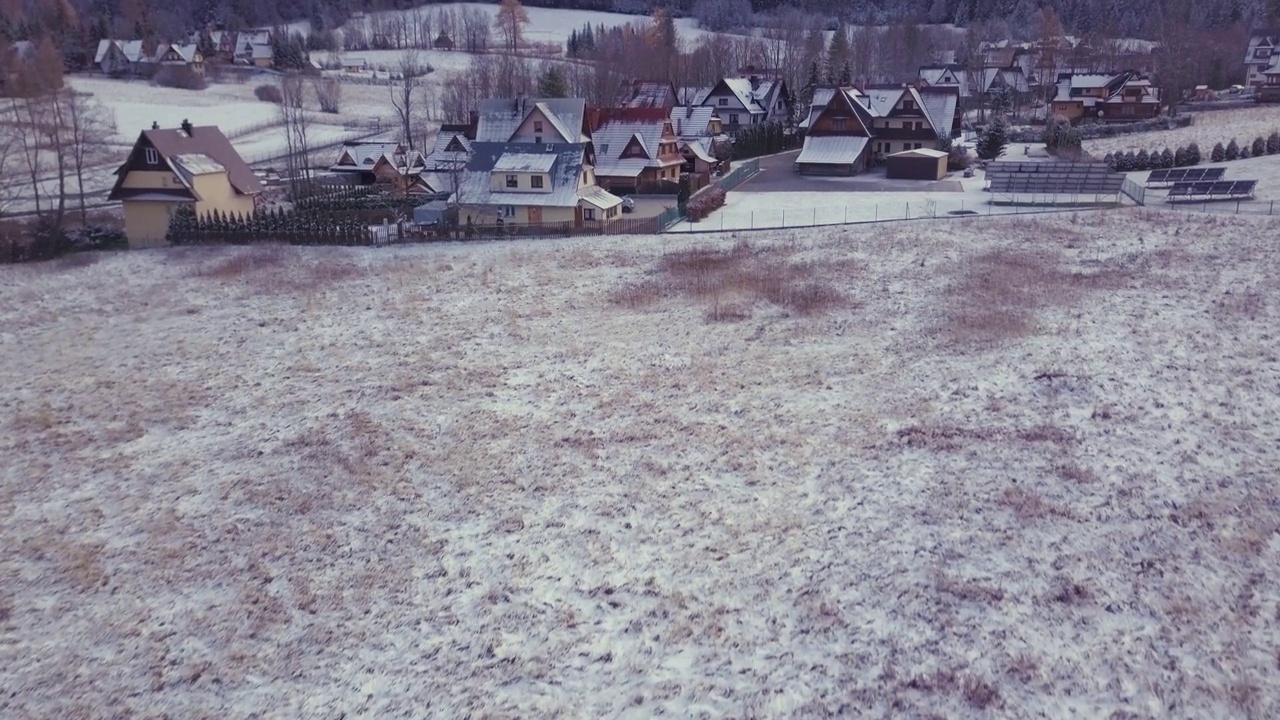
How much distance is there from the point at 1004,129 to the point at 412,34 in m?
112

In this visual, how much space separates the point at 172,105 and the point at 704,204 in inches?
2815

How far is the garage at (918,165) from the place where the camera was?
175 ft

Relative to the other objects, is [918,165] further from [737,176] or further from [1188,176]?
[1188,176]

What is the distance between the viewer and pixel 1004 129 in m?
60.0

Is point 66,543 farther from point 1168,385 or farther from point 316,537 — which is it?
point 1168,385

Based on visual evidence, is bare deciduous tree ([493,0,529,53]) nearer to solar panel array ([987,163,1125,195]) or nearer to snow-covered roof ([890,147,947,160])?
snow-covered roof ([890,147,947,160])

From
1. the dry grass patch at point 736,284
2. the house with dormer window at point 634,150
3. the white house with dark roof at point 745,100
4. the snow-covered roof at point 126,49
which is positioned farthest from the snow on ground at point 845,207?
the snow-covered roof at point 126,49

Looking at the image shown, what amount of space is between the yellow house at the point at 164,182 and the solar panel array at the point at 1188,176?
42.2 m

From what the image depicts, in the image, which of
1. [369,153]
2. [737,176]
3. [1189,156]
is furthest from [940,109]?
[369,153]

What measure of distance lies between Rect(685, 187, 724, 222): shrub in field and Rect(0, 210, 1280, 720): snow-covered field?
13638 mm

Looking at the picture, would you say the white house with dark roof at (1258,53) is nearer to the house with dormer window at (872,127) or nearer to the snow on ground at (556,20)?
the house with dormer window at (872,127)

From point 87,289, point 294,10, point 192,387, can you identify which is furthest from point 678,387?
point 294,10

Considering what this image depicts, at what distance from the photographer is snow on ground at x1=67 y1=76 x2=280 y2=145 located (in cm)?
8281

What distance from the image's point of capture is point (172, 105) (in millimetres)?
92438
